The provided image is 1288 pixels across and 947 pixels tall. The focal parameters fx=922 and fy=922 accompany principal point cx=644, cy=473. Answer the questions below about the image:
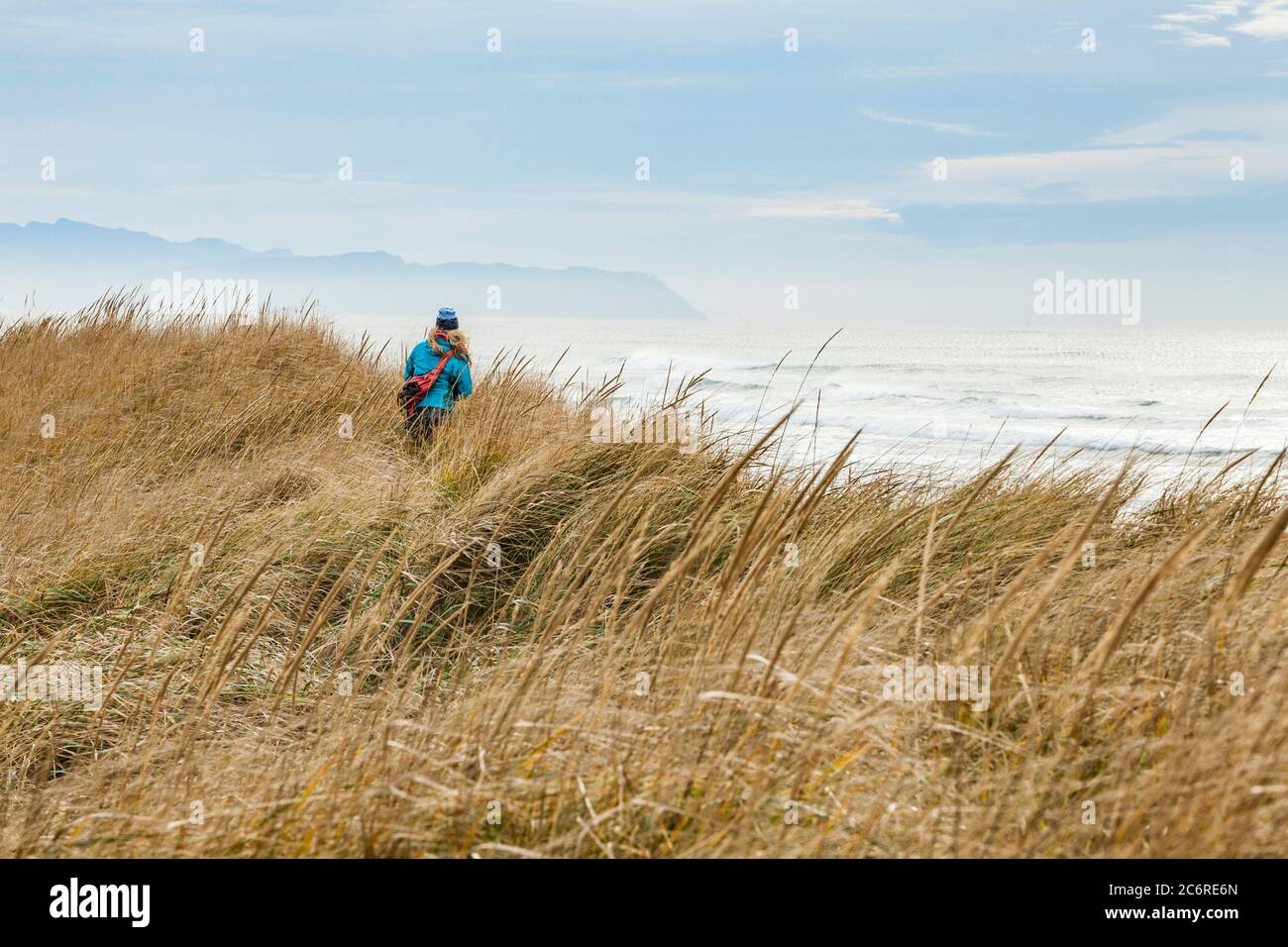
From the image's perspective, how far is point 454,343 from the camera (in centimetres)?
757

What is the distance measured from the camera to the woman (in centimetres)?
730

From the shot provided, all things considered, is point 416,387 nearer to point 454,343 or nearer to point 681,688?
point 454,343

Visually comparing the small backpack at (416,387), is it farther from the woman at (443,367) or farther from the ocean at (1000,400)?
the ocean at (1000,400)

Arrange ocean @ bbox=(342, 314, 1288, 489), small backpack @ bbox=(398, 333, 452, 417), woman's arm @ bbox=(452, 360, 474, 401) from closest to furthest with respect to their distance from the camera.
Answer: small backpack @ bbox=(398, 333, 452, 417) → woman's arm @ bbox=(452, 360, 474, 401) → ocean @ bbox=(342, 314, 1288, 489)

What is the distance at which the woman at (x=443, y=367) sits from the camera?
7.30m

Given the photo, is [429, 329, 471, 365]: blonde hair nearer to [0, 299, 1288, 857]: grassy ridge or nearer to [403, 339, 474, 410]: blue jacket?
[403, 339, 474, 410]: blue jacket

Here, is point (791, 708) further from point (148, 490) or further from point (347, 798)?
point (148, 490)

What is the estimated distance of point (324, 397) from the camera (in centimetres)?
761
